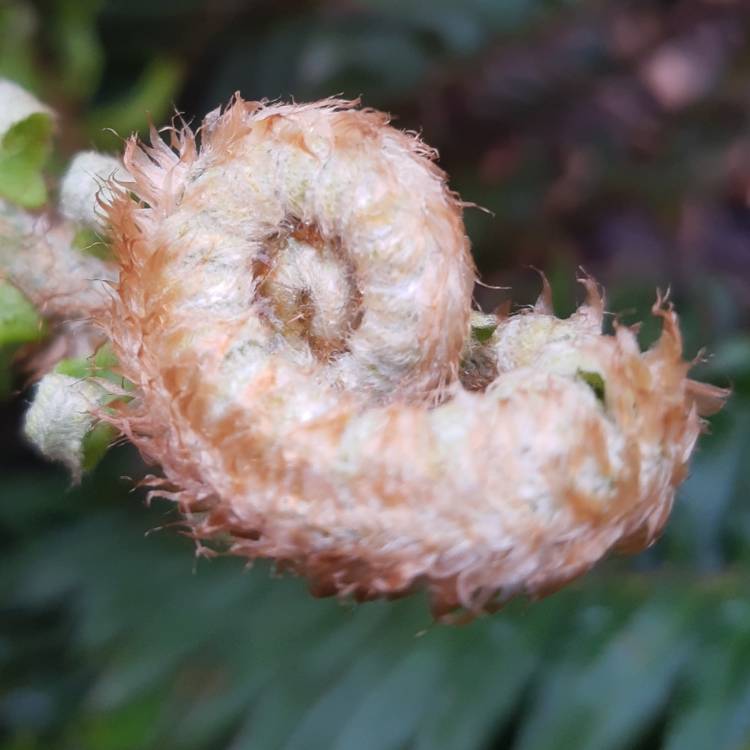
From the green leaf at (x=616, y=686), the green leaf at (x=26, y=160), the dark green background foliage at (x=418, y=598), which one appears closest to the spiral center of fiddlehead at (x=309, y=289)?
the green leaf at (x=26, y=160)

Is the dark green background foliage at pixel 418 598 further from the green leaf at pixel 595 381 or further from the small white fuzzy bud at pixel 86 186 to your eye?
the green leaf at pixel 595 381

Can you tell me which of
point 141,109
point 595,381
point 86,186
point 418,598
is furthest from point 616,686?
point 141,109

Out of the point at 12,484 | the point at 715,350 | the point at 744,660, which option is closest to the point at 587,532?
the point at 744,660

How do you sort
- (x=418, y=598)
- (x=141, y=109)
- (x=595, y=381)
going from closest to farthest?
(x=595, y=381) → (x=418, y=598) → (x=141, y=109)

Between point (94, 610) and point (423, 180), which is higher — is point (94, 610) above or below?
below

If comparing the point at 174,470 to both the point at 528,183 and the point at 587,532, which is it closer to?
the point at 587,532

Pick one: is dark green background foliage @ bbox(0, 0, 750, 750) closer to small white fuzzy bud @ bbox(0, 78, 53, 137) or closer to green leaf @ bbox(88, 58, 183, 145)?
green leaf @ bbox(88, 58, 183, 145)

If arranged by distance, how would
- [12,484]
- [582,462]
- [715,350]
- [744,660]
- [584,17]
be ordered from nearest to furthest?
[582,462] < [744,660] < [715,350] < [12,484] < [584,17]

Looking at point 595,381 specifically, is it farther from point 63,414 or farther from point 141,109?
point 141,109
